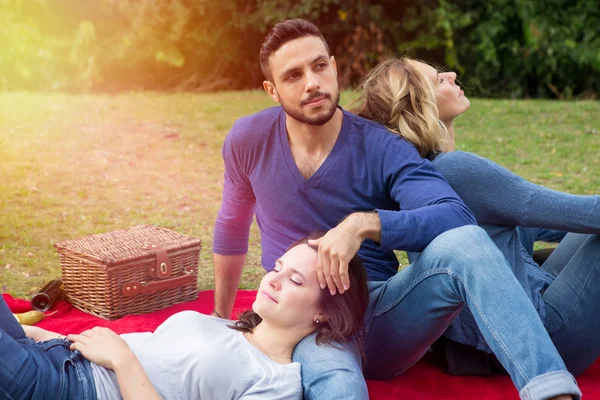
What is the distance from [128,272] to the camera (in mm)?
4059

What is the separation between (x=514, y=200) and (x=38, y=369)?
5.86ft

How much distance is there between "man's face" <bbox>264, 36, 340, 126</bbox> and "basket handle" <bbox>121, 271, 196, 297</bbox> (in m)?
1.42

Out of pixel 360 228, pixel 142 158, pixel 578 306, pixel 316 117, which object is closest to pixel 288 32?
pixel 316 117

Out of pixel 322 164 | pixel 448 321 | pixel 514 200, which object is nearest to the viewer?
pixel 448 321

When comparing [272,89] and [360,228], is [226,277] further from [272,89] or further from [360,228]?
[360,228]

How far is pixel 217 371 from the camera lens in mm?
2525

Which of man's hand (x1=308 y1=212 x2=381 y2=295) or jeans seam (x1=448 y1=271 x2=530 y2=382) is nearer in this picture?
jeans seam (x1=448 y1=271 x2=530 y2=382)

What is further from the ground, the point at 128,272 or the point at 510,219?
the point at 510,219

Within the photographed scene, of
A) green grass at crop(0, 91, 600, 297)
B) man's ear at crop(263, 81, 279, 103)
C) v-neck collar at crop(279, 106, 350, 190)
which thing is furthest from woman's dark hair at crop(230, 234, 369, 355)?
green grass at crop(0, 91, 600, 297)

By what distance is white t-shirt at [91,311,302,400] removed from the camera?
252 cm

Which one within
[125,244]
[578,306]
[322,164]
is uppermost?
[322,164]

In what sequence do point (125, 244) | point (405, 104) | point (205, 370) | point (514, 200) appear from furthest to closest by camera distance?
point (125, 244) < point (405, 104) < point (514, 200) < point (205, 370)

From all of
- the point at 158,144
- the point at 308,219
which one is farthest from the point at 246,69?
the point at 308,219

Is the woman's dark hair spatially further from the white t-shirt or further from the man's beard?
the man's beard
